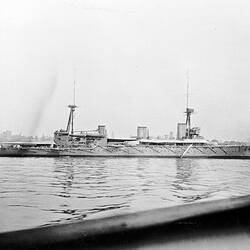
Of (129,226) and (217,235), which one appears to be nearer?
(129,226)

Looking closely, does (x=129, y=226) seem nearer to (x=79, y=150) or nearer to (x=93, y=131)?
(x=79, y=150)

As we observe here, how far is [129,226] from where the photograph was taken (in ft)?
4.02

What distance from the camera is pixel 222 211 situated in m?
1.38

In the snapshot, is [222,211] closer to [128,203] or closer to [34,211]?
[34,211]

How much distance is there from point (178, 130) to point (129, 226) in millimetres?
37792

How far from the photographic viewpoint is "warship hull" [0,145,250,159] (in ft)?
99.9

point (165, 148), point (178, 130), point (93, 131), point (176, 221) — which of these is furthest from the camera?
point (178, 130)

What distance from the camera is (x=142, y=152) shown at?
3105 centimetres

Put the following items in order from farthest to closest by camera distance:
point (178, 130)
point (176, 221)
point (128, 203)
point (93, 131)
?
point (178, 130), point (93, 131), point (128, 203), point (176, 221)

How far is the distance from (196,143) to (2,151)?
1860cm

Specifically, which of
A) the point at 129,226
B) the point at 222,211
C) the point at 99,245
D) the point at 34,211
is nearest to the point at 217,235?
the point at 222,211

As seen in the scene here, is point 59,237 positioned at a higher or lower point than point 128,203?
higher

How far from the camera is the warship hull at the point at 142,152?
30453 millimetres

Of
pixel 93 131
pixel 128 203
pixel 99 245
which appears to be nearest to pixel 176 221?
pixel 99 245
